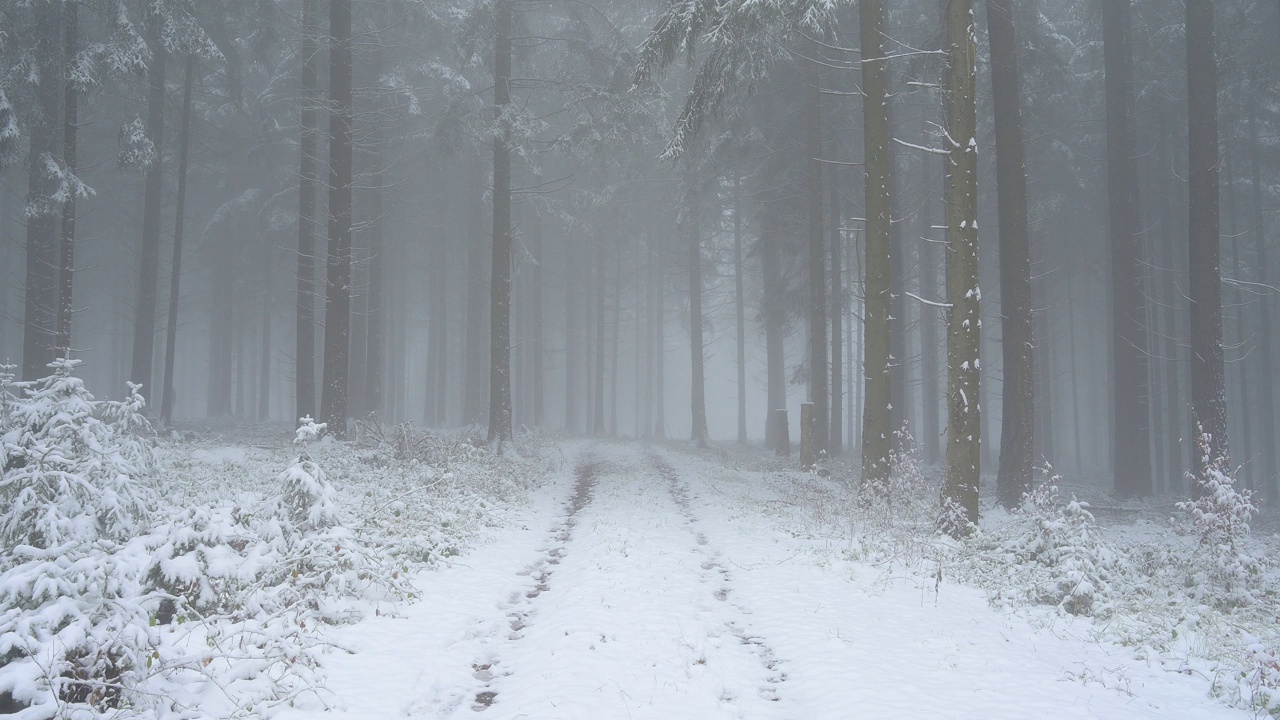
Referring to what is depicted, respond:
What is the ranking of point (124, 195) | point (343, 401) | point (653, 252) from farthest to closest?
point (653, 252) → point (124, 195) → point (343, 401)

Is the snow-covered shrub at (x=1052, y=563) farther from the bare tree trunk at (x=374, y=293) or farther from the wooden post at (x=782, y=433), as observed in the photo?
the bare tree trunk at (x=374, y=293)

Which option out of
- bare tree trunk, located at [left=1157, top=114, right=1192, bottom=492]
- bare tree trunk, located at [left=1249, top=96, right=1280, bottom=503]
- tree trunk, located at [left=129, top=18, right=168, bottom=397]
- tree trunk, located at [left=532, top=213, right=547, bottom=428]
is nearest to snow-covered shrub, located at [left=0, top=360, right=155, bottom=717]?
tree trunk, located at [left=129, top=18, right=168, bottom=397]

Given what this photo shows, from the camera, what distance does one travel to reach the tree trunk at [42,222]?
1430 centimetres

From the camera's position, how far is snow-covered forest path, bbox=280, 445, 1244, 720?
4.43 metres

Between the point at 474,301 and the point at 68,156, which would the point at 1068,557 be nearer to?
the point at 68,156

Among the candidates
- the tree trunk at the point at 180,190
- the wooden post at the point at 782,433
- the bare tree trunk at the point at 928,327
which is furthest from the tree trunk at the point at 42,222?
the bare tree trunk at the point at 928,327

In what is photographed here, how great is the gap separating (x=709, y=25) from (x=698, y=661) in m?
10.0

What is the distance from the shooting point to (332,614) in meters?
5.72

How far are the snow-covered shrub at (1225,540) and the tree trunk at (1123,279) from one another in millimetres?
9005

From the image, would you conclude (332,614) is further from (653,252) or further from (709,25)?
(653,252)

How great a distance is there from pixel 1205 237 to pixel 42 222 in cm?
2394

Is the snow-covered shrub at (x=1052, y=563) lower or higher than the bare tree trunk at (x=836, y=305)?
lower

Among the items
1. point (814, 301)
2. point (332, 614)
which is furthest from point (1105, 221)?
point (332, 614)

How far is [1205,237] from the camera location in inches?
503
